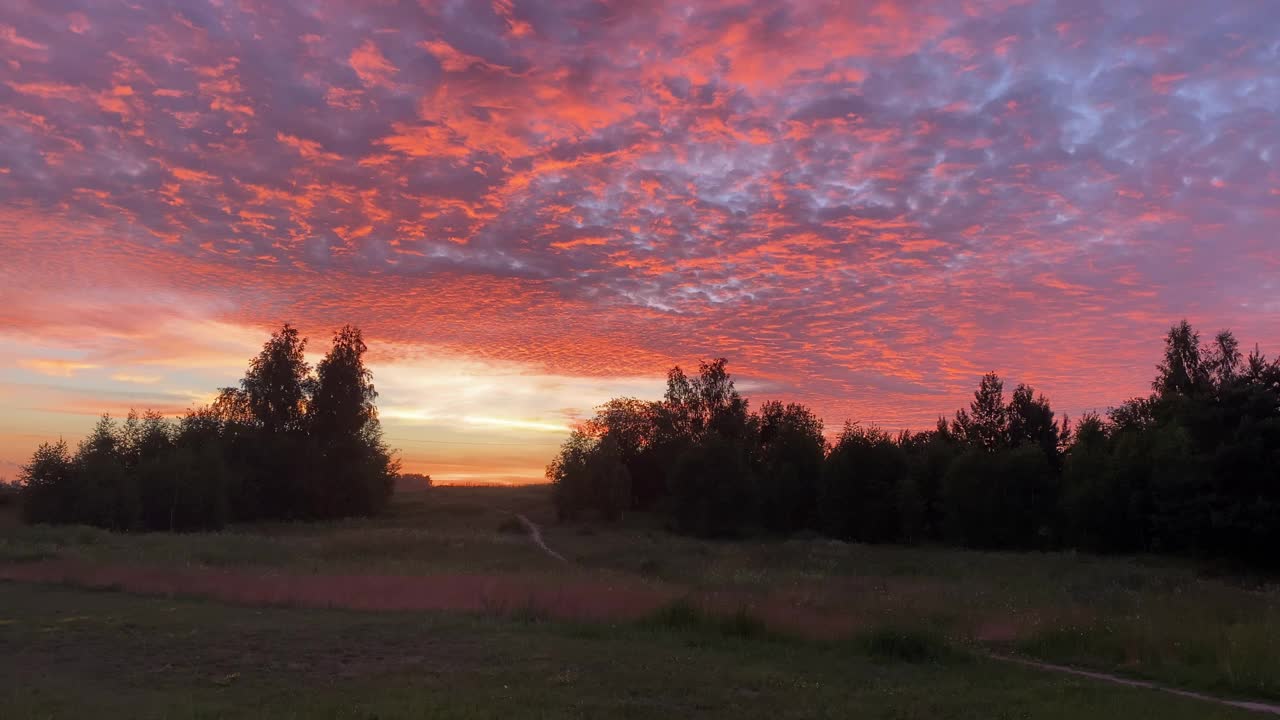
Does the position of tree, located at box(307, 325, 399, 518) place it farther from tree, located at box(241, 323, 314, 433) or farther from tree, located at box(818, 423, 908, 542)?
tree, located at box(818, 423, 908, 542)

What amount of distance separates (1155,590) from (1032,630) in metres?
17.7

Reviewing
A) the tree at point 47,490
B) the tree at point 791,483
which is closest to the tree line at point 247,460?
the tree at point 47,490

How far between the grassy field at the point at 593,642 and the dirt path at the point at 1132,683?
0.51m

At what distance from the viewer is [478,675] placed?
14.0 meters

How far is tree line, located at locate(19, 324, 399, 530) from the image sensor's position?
5891 centimetres

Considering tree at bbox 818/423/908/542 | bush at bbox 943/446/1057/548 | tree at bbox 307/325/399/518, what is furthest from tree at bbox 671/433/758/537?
tree at bbox 307/325/399/518

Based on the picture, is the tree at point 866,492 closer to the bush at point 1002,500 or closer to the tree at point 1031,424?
the bush at point 1002,500

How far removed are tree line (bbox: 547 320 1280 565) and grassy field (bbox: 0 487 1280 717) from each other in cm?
1191

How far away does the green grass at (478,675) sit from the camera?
11.8 metres

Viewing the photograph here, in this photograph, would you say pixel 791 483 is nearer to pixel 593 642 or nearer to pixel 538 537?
pixel 538 537

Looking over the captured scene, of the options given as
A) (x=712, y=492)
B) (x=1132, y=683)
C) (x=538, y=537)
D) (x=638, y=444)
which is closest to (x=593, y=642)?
(x=1132, y=683)

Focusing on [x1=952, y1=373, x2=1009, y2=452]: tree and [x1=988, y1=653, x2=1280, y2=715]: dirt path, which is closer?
[x1=988, y1=653, x2=1280, y2=715]: dirt path

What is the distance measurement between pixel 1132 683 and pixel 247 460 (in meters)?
71.5

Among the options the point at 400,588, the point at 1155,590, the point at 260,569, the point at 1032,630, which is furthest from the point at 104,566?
the point at 1155,590
